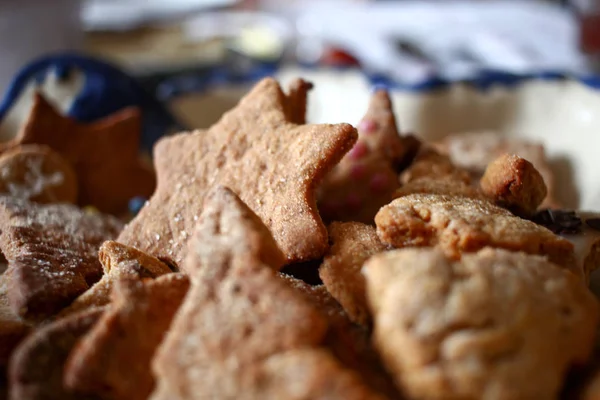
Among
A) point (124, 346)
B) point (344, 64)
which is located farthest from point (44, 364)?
point (344, 64)

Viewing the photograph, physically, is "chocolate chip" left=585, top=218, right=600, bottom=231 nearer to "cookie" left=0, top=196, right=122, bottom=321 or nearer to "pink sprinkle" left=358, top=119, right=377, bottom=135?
"pink sprinkle" left=358, top=119, right=377, bottom=135

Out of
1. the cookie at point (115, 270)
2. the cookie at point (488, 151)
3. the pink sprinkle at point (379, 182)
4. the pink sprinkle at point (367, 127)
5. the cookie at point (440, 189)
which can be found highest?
the pink sprinkle at point (367, 127)

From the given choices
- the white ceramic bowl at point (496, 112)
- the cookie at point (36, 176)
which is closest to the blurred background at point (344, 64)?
the white ceramic bowl at point (496, 112)

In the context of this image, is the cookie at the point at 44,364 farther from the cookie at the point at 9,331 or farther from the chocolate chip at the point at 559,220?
the chocolate chip at the point at 559,220

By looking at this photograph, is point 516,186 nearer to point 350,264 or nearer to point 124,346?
point 350,264

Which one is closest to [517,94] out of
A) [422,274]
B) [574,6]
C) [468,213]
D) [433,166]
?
[433,166]

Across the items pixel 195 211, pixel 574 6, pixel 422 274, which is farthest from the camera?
pixel 574 6

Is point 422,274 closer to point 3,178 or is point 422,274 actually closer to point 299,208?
point 299,208
